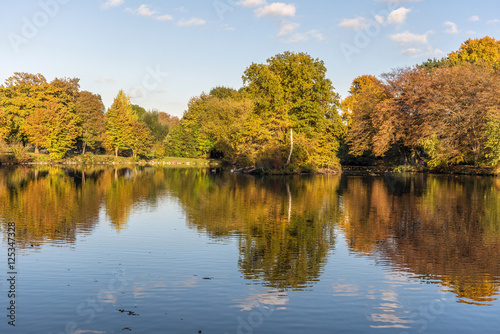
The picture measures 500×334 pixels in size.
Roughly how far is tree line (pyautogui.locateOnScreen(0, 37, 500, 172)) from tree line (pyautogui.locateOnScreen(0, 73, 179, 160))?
22 centimetres

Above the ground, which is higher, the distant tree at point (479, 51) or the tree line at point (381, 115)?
the distant tree at point (479, 51)

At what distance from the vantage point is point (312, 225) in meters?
19.4

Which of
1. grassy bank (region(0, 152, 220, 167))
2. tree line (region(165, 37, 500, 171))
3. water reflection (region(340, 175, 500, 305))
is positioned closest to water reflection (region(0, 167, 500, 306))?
water reflection (region(340, 175, 500, 305))

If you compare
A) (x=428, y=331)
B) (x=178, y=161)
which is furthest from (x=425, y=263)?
(x=178, y=161)

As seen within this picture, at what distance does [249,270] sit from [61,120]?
7328 cm

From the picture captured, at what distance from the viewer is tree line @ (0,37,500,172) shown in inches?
2238

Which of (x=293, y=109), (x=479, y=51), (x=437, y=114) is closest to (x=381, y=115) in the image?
(x=437, y=114)

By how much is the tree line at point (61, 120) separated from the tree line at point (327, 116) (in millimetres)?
216

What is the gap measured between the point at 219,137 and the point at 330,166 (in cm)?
2514

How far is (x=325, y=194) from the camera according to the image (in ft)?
108

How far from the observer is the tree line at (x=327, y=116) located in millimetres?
56844

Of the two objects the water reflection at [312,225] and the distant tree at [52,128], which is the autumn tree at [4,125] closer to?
the distant tree at [52,128]

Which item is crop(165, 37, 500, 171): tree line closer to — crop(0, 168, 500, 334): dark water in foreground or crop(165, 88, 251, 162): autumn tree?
crop(165, 88, 251, 162): autumn tree

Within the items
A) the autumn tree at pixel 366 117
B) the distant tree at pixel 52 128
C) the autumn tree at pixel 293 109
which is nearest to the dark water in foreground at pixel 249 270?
the autumn tree at pixel 293 109
